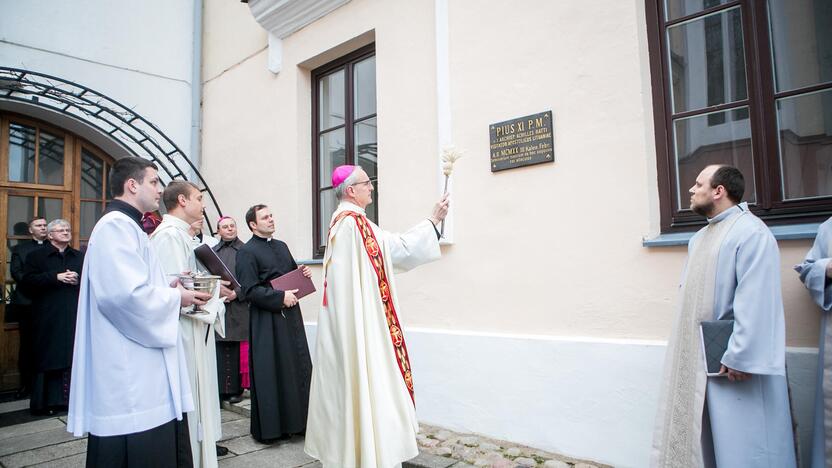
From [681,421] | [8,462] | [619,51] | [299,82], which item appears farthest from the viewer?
[299,82]

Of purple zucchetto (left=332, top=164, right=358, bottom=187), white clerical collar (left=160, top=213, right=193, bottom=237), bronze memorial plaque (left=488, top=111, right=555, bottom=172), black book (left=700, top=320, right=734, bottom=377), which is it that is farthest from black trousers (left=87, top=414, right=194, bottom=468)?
bronze memorial plaque (left=488, top=111, right=555, bottom=172)

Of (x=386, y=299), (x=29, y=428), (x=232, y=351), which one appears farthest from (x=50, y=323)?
(x=386, y=299)

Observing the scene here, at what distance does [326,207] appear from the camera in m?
6.14

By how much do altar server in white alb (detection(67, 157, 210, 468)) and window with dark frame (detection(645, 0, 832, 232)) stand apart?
3.06m

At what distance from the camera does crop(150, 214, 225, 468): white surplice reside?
3.21m

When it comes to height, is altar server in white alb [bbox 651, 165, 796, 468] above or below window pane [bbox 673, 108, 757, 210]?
below

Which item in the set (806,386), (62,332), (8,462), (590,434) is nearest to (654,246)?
(806,386)

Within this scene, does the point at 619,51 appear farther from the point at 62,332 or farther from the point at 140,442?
the point at 62,332

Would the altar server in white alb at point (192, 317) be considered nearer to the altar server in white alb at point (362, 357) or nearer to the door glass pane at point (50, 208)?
the altar server in white alb at point (362, 357)

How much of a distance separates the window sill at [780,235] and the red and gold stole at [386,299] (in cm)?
168

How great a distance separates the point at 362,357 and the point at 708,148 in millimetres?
2566

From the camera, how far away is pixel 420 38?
4809 mm

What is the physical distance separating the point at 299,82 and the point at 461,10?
243cm

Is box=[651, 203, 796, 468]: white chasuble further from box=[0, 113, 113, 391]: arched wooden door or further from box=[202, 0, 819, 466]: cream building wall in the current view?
box=[0, 113, 113, 391]: arched wooden door
